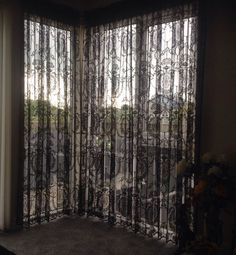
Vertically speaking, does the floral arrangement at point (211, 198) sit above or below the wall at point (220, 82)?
below

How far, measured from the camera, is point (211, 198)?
2.42 metres

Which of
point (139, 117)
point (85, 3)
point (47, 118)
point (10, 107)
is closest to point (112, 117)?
point (139, 117)

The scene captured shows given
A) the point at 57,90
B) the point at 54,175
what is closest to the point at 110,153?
the point at 54,175

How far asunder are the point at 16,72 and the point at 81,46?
3.11 ft

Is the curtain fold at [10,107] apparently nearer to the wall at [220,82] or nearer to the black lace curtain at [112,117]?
the black lace curtain at [112,117]

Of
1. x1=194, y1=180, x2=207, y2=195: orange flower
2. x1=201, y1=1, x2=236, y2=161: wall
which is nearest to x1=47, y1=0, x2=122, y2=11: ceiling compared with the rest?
x1=201, y1=1, x2=236, y2=161: wall

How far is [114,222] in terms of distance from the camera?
3486mm

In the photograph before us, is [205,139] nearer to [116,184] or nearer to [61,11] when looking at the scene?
[116,184]

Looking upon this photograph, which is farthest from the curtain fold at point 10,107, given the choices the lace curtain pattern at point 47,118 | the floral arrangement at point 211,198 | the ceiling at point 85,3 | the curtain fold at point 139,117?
the floral arrangement at point 211,198

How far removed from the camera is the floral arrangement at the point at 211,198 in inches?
92.8

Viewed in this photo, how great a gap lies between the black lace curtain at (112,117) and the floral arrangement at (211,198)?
39 centimetres

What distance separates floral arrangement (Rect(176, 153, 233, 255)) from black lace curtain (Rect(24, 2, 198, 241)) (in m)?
0.39

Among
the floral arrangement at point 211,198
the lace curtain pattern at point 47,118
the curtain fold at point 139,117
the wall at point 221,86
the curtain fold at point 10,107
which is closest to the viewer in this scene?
the floral arrangement at point 211,198

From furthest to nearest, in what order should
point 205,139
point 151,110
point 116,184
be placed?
point 116,184, point 151,110, point 205,139
